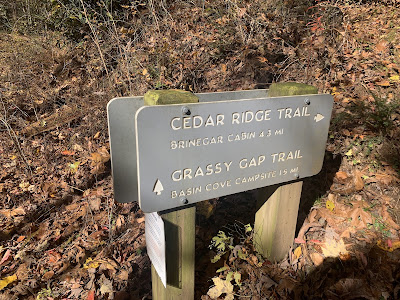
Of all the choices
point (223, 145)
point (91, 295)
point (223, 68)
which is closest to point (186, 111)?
point (223, 145)

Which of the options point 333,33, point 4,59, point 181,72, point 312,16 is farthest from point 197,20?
point 4,59

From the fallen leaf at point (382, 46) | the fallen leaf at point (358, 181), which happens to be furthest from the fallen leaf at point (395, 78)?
the fallen leaf at point (358, 181)

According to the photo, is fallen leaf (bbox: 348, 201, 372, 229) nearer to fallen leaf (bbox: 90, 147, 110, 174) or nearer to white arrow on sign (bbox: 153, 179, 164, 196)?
white arrow on sign (bbox: 153, 179, 164, 196)

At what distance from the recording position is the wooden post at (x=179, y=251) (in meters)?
1.61

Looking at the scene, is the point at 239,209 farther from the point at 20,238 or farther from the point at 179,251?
the point at 20,238

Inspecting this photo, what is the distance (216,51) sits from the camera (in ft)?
16.1

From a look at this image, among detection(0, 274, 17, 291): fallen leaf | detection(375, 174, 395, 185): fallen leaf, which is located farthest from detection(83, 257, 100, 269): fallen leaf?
detection(375, 174, 395, 185): fallen leaf

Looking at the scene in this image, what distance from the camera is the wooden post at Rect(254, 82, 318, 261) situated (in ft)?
7.06

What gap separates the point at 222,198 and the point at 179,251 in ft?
5.06

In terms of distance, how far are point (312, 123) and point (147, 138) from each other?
1.12m

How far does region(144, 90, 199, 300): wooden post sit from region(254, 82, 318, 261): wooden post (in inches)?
28.9

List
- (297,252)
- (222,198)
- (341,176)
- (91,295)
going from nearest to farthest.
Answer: (91,295) → (297,252) → (341,176) → (222,198)

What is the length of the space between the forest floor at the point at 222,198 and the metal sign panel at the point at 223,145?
A: 2.74 ft

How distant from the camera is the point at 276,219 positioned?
2.18 metres
